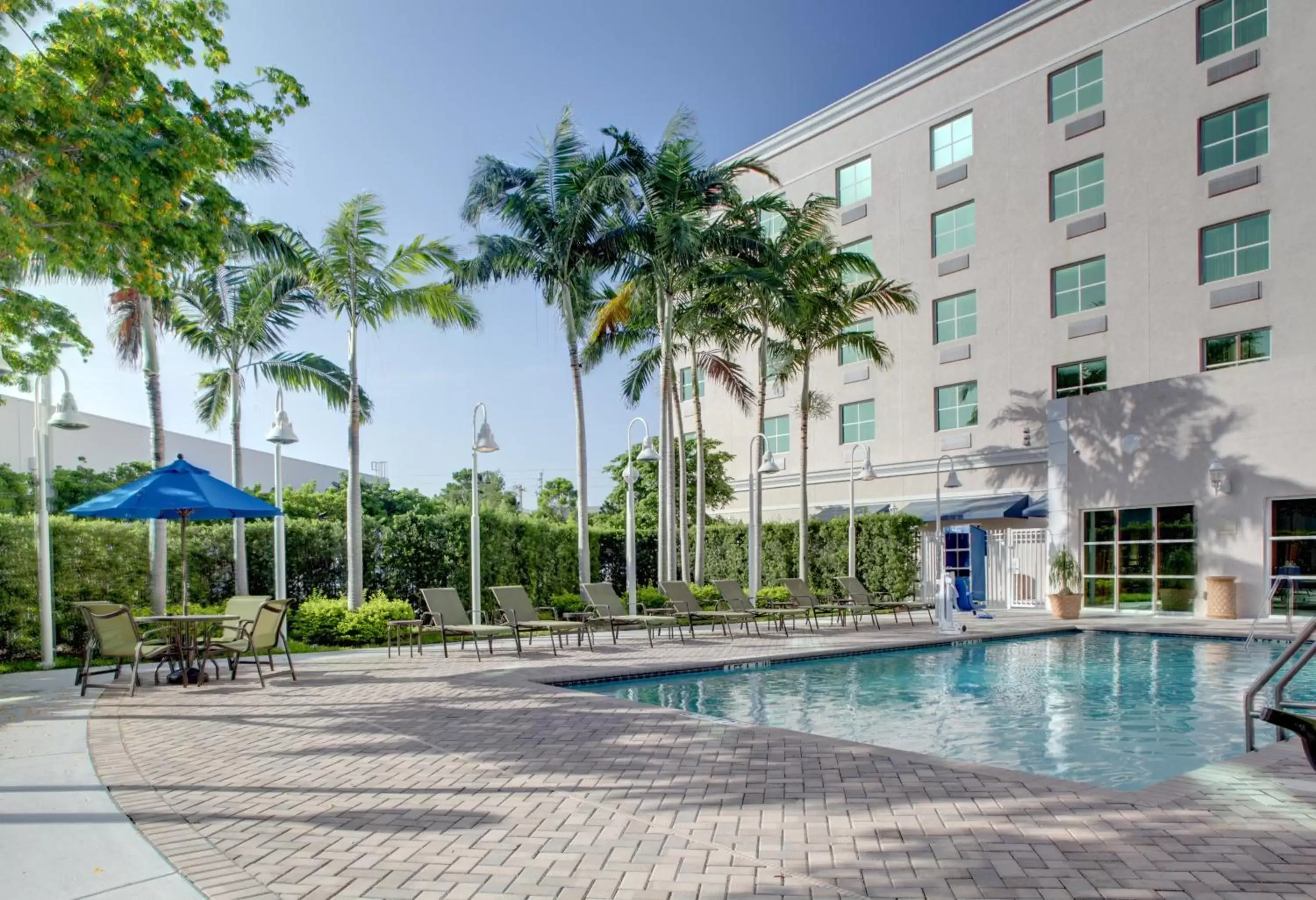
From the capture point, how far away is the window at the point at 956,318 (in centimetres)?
2955

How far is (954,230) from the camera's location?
30156mm

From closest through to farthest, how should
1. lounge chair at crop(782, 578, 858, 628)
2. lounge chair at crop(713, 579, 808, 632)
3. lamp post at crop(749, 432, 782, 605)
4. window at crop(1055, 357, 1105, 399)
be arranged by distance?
1. lounge chair at crop(713, 579, 808, 632)
2. lounge chair at crop(782, 578, 858, 628)
3. lamp post at crop(749, 432, 782, 605)
4. window at crop(1055, 357, 1105, 399)

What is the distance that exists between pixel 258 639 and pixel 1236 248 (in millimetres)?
24467

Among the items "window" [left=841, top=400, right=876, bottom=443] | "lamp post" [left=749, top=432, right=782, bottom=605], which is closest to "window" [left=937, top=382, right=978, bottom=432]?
"window" [left=841, top=400, right=876, bottom=443]

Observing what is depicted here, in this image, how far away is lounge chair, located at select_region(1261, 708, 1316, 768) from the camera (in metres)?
4.18

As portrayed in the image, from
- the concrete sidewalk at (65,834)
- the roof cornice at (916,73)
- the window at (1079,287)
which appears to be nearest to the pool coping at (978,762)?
the concrete sidewalk at (65,834)

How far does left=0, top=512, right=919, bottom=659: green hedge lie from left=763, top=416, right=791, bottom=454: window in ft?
24.1

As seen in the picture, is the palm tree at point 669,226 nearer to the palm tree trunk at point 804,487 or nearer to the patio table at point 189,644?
the palm tree trunk at point 804,487

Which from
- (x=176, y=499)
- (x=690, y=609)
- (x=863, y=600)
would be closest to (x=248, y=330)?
(x=176, y=499)

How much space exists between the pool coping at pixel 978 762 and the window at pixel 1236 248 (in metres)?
10.9

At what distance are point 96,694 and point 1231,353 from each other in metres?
25.2

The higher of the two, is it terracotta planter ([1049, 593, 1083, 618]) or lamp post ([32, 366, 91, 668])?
lamp post ([32, 366, 91, 668])

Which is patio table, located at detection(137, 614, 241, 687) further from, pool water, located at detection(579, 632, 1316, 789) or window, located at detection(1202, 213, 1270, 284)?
window, located at detection(1202, 213, 1270, 284)

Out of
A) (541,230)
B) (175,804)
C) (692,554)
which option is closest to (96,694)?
(175,804)
